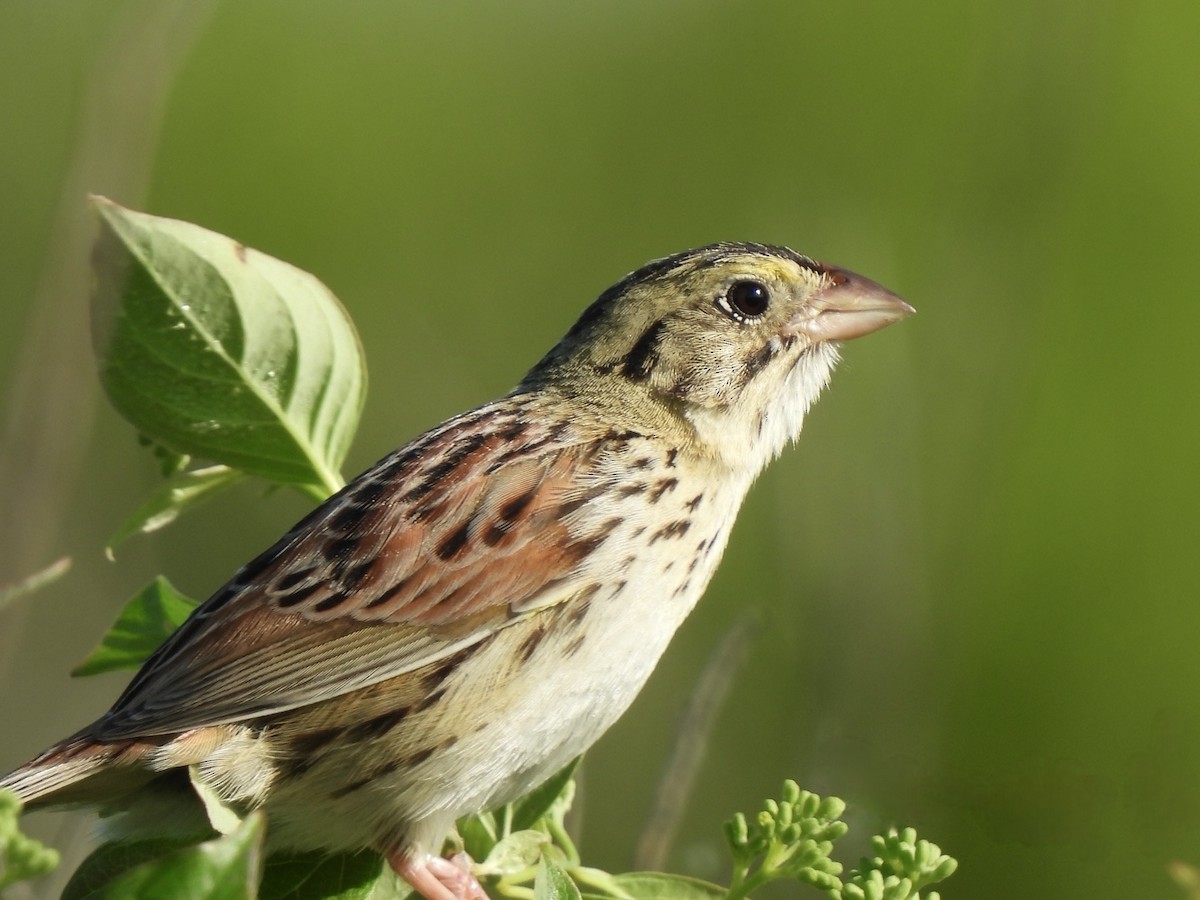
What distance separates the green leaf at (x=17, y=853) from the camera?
1.50 m

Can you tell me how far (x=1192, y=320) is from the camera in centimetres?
453

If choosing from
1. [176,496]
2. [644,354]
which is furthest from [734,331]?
[176,496]

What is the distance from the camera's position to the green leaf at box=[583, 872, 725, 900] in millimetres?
2490

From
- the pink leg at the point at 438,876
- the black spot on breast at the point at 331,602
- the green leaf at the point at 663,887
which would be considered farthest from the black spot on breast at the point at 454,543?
the green leaf at the point at 663,887

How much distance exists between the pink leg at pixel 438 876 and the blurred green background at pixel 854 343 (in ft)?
2.06

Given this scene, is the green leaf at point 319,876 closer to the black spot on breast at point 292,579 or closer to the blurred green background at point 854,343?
the black spot on breast at point 292,579

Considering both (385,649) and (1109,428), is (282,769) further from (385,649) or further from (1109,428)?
(1109,428)

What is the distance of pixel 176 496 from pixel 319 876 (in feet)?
2.39

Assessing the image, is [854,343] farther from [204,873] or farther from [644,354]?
[204,873]

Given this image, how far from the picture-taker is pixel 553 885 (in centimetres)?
212

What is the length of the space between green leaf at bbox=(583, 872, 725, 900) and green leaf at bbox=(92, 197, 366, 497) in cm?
93

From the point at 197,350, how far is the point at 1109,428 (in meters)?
2.74

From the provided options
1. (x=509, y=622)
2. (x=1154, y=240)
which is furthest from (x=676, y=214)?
(x=509, y=622)

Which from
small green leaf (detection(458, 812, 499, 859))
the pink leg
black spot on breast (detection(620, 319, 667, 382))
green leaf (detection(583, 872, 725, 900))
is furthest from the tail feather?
black spot on breast (detection(620, 319, 667, 382))
